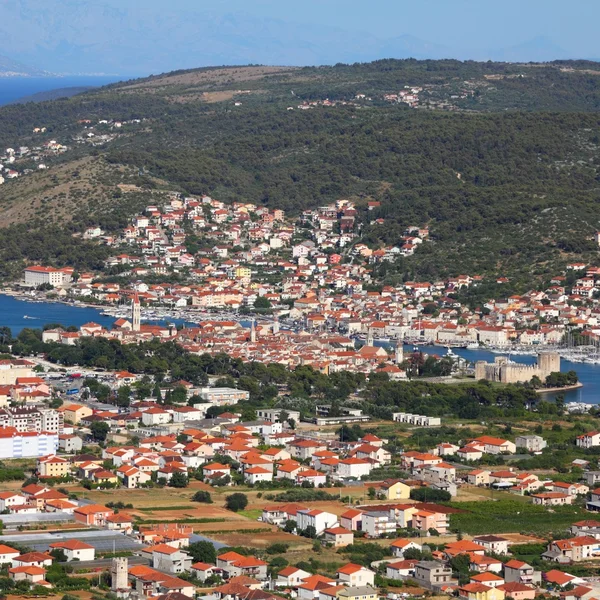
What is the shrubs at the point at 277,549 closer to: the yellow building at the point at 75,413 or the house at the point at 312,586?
the house at the point at 312,586

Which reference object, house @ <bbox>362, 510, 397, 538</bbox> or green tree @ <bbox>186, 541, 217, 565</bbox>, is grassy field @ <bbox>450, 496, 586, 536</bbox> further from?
green tree @ <bbox>186, 541, 217, 565</bbox>

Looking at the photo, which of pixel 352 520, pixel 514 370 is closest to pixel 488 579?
pixel 352 520

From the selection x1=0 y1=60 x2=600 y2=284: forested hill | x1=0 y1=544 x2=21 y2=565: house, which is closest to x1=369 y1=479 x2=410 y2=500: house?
x1=0 y1=544 x2=21 y2=565: house

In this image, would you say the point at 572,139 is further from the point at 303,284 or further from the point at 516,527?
the point at 516,527

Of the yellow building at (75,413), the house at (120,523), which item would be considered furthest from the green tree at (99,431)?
the house at (120,523)

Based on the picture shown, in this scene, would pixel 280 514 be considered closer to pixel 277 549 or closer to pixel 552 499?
pixel 277 549

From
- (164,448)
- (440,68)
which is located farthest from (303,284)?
(440,68)
